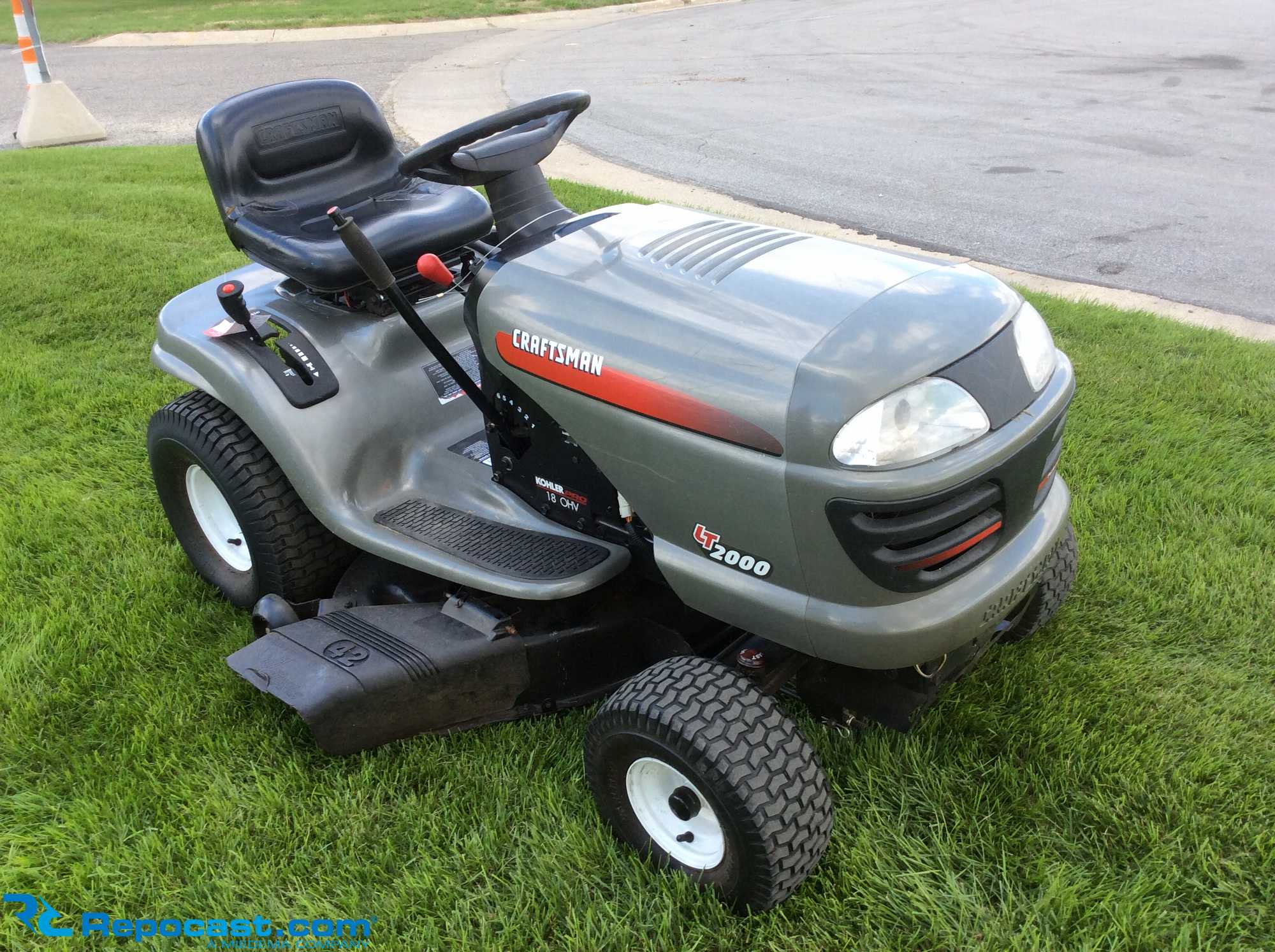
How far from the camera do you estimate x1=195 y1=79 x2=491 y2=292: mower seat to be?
2.62 metres

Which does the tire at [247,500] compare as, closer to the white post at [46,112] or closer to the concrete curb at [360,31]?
the white post at [46,112]

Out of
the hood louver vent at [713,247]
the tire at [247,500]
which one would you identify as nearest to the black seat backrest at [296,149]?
the tire at [247,500]

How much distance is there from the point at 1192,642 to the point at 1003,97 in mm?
7798

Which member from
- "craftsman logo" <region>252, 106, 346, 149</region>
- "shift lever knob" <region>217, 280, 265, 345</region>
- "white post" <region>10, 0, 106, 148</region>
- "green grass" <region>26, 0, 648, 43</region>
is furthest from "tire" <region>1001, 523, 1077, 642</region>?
"green grass" <region>26, 0, 648, 43</region>

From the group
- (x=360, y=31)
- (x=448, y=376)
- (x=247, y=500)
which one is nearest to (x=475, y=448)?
(x=448, y=376)

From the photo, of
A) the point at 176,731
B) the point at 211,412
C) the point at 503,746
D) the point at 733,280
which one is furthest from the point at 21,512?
the point at 733,280

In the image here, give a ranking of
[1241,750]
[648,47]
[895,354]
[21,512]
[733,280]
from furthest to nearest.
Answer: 1. [648,47]
2. [21,512]
3. [1241,750]
4. [733,280]
5. [895,354]

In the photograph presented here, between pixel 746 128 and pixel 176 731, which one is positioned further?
pixel 746 128

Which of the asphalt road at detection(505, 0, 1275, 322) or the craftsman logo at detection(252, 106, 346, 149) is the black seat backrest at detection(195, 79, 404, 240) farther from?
the asphalt road at detection(505, 0, 1275, 322)

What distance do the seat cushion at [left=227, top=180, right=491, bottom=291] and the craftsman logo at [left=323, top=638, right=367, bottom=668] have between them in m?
0.85

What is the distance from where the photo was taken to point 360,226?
269cm

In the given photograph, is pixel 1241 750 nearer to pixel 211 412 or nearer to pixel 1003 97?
pixel 211 412

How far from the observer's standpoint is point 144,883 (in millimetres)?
2070

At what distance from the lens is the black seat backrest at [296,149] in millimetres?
2844
